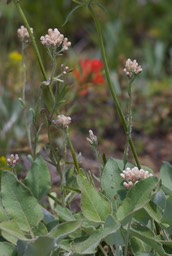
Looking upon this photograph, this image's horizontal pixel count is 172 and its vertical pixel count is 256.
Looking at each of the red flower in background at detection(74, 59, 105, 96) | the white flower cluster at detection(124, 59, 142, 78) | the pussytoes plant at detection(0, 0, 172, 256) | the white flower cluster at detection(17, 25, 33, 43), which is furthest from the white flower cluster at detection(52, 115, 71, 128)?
the red flower in background at detection(74, 59, 105, 96)

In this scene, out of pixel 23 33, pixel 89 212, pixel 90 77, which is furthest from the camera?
pixel 90 77

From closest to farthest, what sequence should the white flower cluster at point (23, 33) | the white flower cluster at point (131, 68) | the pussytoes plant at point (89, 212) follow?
the pussytoes plant at point (89, 212), the white flower cluster at point (131, 68), the white flower cluster at point (23, 33)

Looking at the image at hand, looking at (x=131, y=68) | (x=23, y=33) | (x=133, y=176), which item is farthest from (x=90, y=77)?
(x=133, y=176)

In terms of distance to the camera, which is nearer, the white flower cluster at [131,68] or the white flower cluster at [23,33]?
the white flower cluster at [131,68]

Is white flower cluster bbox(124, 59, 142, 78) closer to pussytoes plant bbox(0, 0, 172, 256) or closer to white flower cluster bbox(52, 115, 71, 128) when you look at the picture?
pussytoes plant bbox(0, 0, 172, 256)

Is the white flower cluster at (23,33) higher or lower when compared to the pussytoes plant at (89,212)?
higher

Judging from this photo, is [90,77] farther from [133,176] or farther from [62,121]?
[133,176]

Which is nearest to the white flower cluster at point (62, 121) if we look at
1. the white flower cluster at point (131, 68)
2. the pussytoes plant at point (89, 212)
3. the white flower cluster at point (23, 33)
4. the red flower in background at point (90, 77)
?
the pussytoes plant at point (89, 212)

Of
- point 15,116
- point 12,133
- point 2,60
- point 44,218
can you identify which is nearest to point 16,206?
point 44,218

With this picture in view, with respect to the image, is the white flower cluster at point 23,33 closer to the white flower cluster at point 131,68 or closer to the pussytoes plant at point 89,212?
the pussytoes plant at point 89,212
